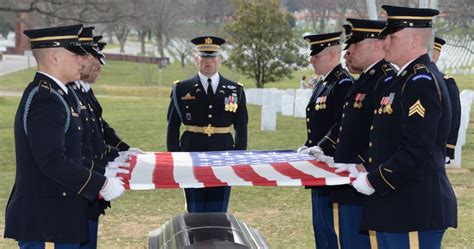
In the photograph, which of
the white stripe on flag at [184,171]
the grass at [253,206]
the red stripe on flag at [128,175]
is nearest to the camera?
the red stripe on flag at [128,175]

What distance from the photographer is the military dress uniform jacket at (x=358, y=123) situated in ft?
15.1

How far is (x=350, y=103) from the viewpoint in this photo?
4.74 m

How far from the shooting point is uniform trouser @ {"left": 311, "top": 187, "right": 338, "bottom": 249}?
552 centimetres

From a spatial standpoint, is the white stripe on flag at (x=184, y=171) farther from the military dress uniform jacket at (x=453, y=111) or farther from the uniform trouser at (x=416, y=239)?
the military dress uniform jacket at (x=453, y=111)

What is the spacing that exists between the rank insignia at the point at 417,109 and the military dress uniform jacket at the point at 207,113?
9.43 feet

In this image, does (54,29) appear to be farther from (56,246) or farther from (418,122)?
(418,122)

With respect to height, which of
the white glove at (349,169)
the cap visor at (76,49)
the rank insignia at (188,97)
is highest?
the cap visor at (76,49)

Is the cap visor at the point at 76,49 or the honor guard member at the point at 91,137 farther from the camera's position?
the honor guard member at the point at 91,137

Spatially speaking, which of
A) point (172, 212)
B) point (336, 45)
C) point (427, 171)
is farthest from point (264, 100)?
point (427, 171)

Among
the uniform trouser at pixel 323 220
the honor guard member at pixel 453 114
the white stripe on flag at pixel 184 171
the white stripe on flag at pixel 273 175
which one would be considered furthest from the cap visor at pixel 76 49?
the honor guard member at pixel 453 114

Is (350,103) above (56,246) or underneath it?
above

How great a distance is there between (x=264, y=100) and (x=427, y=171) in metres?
20.7

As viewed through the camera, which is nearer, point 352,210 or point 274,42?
point 352,210

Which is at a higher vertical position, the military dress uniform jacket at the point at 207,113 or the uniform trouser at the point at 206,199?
the military dress uniform jacket at the point at 207,113
